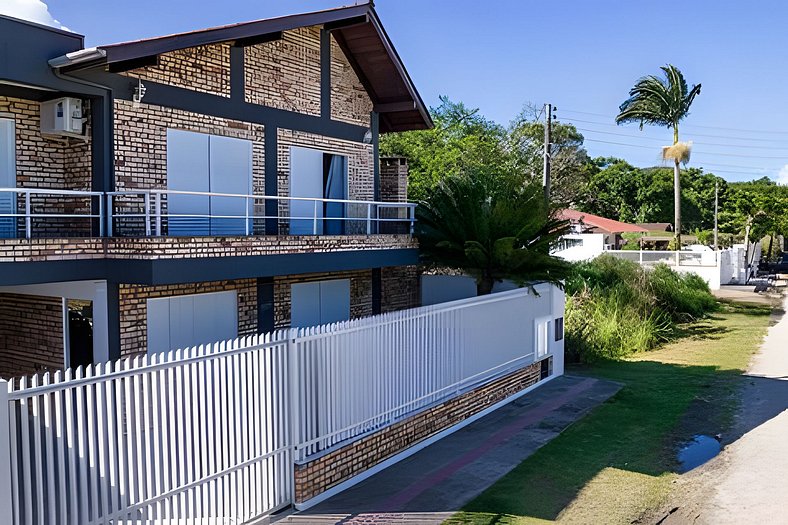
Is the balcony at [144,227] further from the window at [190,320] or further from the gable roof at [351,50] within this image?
the gable roof at [351,50]

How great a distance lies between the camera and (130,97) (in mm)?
11906

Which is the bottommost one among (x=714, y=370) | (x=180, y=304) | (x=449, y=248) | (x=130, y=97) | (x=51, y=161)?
(x=714, y=370)

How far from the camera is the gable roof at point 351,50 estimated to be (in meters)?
10.7

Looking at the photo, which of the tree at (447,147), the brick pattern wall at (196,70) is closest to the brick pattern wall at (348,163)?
the brick pattern wall at (196,70)

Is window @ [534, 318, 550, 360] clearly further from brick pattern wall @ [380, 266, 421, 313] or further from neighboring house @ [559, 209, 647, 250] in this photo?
neighboring house @ [559, 209, 647, 250]

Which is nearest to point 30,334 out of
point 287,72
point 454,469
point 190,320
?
point 190,320

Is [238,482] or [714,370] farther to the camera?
[714,370]

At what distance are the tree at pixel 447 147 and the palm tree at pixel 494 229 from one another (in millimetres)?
16207

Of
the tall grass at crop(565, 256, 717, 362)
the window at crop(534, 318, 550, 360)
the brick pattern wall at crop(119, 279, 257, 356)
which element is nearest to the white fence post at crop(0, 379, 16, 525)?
the brick pattern wall at crop(119, 279, 257, 356)

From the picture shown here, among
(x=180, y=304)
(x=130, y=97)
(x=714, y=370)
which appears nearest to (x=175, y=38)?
(x=130, y=97)

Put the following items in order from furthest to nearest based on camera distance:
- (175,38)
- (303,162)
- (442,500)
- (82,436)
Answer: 1. (303,162)
2. (175,38)
3. (442,500)
4. (82,436)

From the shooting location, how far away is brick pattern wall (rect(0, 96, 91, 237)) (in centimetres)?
1141

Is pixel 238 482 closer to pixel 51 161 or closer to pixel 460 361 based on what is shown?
pixel 460 361

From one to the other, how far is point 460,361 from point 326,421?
3991 millimetres
